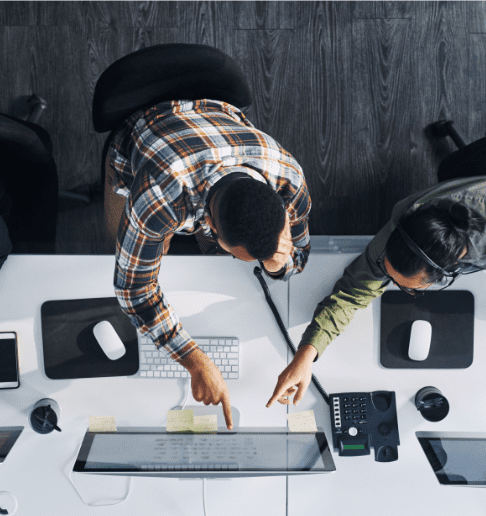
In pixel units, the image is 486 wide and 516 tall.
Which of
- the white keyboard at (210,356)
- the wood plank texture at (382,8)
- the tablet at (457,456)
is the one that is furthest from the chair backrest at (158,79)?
the tablet at (457,456)

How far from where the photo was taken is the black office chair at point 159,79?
1.03 m

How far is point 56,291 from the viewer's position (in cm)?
123

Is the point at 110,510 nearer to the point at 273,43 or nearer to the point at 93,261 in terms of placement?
the point at 93,261

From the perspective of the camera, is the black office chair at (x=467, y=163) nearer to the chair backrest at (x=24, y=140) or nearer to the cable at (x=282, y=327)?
the cable at (x=282, y=327)

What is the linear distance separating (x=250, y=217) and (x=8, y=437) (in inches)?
39.4

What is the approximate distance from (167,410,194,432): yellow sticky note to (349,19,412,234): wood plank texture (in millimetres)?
1137

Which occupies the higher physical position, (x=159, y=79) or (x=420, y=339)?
(x=159, y=79)

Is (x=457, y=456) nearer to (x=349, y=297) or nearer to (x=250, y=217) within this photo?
(x=349, y=297)

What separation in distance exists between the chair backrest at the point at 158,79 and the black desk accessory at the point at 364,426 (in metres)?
0.55

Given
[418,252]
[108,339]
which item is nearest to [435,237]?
[418,252]

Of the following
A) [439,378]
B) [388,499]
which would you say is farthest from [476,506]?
[439,378]

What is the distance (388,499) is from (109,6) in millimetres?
2070

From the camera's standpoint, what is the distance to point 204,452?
43.3 inches

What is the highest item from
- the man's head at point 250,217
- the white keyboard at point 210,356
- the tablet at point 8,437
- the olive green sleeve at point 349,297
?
the man's head at point 250,217
